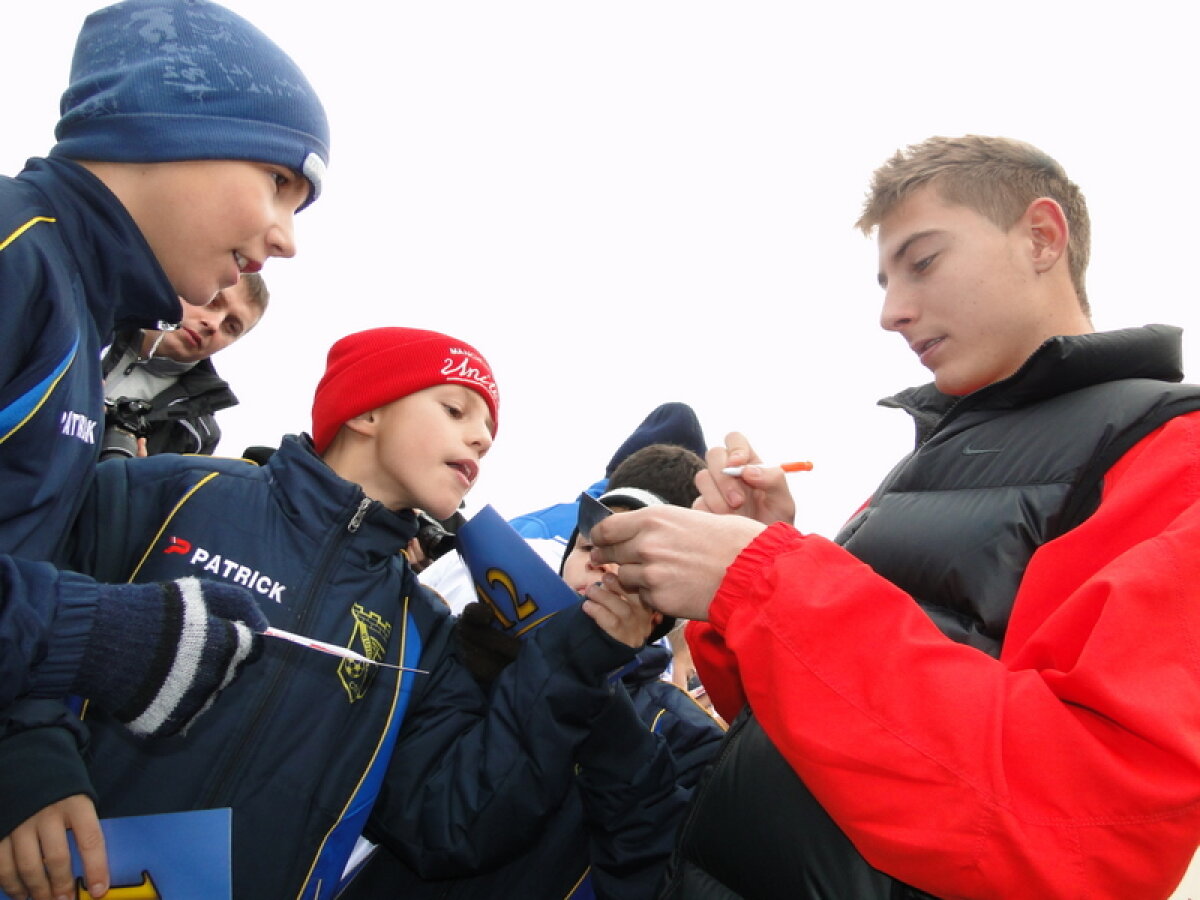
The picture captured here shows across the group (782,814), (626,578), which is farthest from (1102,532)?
(626,578)

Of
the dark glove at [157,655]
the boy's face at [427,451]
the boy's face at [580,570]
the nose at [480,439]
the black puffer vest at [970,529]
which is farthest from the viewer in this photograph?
the boy's face at [580,570]

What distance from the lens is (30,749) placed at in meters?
1.22

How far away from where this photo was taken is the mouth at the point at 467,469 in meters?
2.19

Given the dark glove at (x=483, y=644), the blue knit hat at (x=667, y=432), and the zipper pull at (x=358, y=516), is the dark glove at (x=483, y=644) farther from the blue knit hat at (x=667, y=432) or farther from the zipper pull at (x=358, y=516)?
the blue knit hat at (x=667, y=432)

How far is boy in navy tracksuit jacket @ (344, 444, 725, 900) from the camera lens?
1.87 metres

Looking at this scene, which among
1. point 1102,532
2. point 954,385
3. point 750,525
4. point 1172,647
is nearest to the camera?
point 1172,647

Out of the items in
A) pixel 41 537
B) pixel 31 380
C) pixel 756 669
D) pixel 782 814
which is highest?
pixel 31 380

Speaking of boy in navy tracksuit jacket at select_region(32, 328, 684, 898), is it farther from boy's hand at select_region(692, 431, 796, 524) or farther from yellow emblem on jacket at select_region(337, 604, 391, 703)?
boy's hand at select_region(692, 431, 796, 524)

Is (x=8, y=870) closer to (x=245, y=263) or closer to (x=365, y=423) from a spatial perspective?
(x=245, y=263)

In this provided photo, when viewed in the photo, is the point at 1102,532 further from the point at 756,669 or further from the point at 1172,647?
A: the point at 756,669

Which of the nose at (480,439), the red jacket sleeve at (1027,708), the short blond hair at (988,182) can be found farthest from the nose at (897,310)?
the nose at (480,439)

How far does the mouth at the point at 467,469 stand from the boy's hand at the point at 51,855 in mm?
1164

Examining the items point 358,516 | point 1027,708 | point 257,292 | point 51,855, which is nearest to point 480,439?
point 358,516

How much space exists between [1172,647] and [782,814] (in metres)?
0.59
